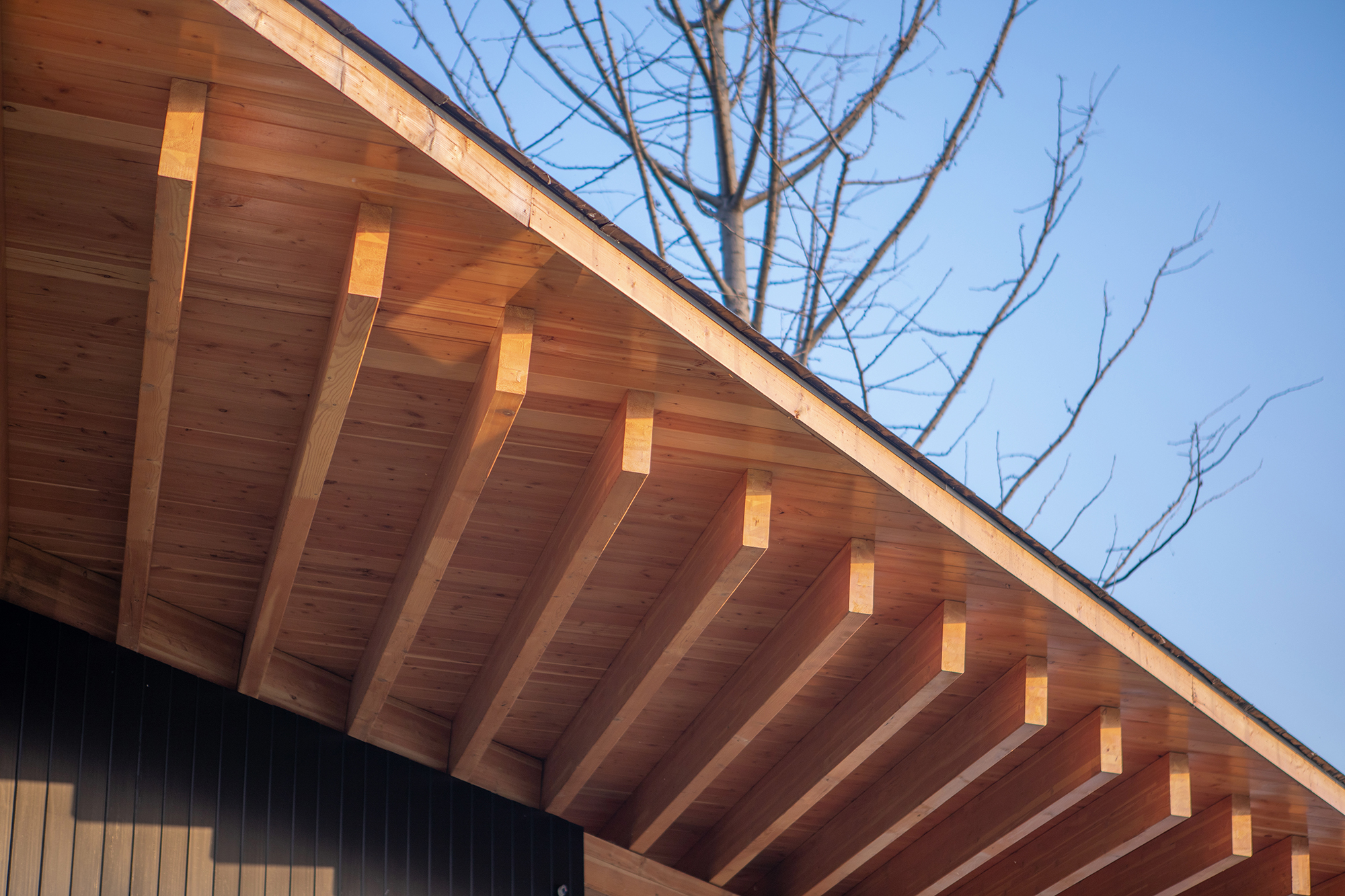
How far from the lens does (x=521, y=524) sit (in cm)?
370

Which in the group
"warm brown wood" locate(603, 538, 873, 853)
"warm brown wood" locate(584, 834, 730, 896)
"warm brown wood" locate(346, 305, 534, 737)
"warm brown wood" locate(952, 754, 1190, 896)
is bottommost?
"warm brown wood" locate(584, 834, 730, 896)

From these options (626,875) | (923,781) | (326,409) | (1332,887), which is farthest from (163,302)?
(1332,887)


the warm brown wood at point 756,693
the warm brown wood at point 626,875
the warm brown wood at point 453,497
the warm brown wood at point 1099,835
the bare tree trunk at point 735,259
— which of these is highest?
the bare tree trunk at point 735,259

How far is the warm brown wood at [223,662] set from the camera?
4188 mm

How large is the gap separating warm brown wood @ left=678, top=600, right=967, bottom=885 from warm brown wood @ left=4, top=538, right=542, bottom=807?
2.81ft

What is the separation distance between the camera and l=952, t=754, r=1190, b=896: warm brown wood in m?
4.19

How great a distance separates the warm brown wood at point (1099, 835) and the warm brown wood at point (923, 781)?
61 centimetres

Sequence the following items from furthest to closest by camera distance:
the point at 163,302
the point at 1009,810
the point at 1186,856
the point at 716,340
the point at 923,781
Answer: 1. the point at 1186,856
2. the point at 1009,810
3. the point at 923,781
4. the point at 716,340
5. the point at 163,302

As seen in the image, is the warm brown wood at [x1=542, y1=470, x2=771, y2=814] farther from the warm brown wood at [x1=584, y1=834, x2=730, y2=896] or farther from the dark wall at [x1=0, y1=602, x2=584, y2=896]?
the dark wall at [x1=0, y1=602, x2=584, y2=896]

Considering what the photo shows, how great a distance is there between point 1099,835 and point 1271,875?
83 cm

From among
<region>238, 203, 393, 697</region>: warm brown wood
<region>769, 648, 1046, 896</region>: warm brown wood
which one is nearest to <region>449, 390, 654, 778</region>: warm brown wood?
<region>238, 203, 393, 697</region>: warm brown wood

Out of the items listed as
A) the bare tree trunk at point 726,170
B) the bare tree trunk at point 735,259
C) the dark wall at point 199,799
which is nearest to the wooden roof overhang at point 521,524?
the dark wall at point 199,799

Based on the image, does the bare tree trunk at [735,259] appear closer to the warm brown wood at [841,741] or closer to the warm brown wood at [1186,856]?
the warm brown wood at [841,741]

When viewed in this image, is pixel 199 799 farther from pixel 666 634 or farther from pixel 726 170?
pixel 726 170
